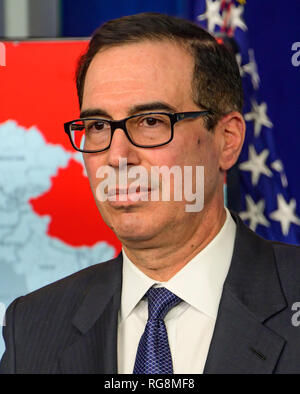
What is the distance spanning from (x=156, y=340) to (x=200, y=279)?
0.14 m

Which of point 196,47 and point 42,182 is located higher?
point 196,47

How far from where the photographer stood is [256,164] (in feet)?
6.27

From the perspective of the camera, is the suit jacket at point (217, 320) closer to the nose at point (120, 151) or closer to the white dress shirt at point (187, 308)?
the white dress shirt at point (187, 308)

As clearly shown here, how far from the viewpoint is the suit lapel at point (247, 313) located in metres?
1.08

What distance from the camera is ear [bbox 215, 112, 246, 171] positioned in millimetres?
1291

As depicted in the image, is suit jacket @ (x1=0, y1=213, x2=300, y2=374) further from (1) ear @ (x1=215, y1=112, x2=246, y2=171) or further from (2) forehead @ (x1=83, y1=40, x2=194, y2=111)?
(2) forehead @ (x1=83, y1=40, x2=194, y2=111)

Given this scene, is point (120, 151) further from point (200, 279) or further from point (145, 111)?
point (200, 279)

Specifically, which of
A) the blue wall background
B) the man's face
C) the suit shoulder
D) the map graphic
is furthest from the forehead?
the blue wall background

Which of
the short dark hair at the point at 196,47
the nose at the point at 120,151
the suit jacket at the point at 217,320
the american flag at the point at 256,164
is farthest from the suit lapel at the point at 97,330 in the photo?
the american flag at the point at 256,164

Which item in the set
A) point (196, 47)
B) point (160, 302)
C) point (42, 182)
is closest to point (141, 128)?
point (196, 47)

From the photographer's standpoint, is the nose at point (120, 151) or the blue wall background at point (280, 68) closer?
the nose at point (120, 151)
